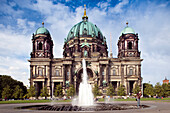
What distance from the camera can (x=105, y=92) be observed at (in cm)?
7431

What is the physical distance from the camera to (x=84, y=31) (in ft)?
304

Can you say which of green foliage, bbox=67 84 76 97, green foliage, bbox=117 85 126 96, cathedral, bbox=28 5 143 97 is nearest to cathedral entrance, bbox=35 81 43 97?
cathedral, bbox=28 5 143 97

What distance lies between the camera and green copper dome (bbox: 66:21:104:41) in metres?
92.5

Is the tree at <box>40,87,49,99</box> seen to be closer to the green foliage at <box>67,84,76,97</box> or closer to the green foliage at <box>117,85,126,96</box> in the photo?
the green foliage at <box>67,84,76,97</box>

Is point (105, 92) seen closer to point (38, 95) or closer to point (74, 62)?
point (74, 62)

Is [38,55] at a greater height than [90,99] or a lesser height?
greater

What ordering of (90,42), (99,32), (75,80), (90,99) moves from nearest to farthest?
(90,99)
(75,80)
(90,42)
(99,32)

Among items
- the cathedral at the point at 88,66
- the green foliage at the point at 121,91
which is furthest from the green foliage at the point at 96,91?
the green foliage at the point at 121,91

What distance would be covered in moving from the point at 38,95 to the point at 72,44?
29.2 m

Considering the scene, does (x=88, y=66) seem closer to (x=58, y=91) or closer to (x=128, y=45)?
(x=58, y=91)

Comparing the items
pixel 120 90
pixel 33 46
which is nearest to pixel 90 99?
pixel 120 90

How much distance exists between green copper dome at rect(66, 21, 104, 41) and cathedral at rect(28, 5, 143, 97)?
11.2 metres

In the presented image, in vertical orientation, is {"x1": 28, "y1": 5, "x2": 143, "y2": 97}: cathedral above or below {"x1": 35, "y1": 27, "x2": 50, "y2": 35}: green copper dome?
below

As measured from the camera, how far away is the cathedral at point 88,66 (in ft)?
253
